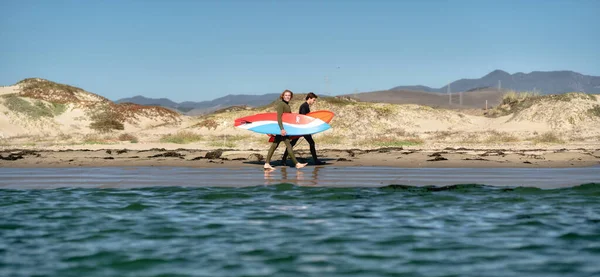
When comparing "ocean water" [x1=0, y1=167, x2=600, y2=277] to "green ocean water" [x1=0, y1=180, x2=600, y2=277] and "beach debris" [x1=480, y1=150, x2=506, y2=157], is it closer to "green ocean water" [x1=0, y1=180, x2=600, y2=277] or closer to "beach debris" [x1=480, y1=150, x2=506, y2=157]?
"green ocean water" [x1=0, y1=180, x2=600, y2=277]

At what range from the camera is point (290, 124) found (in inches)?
774

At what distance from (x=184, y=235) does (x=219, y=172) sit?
8.67 metres

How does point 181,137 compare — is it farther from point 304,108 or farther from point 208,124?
point 304,108

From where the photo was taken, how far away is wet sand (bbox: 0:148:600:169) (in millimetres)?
20188

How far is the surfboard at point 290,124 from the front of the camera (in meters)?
19.4

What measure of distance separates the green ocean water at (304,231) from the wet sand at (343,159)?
19.2 ft

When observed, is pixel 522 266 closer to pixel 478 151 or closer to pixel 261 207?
pixel 261 207

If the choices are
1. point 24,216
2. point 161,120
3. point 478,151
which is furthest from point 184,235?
point 161,120

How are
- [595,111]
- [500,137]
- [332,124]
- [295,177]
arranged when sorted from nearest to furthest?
[295,177] < [500,137] < [332,124] < [595,111]

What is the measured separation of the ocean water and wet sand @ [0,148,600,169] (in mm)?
3505

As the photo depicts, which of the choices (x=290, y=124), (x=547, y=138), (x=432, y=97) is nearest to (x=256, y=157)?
(x=290, y=124)

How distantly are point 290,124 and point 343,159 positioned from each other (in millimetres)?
2787

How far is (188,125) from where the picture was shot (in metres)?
40.4

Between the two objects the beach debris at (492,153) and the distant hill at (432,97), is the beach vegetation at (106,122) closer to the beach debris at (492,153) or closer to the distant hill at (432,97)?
the distant hill at (432,97)
